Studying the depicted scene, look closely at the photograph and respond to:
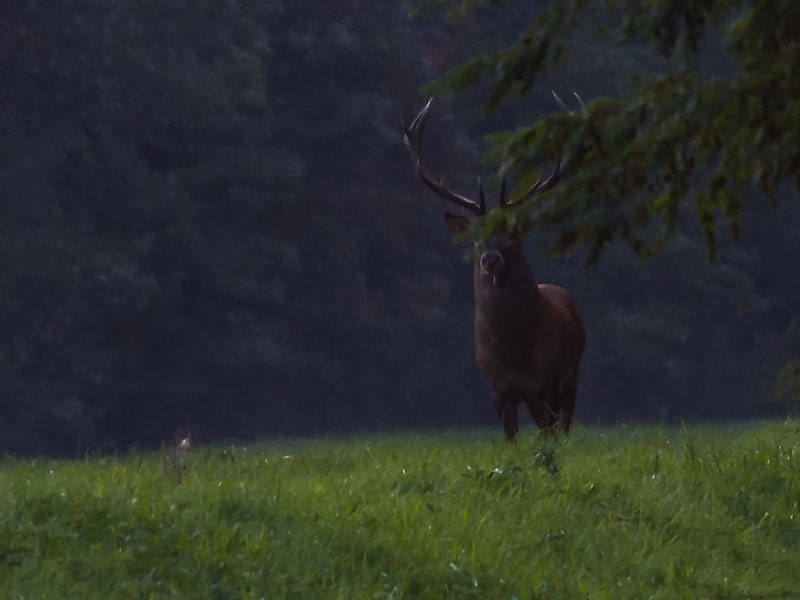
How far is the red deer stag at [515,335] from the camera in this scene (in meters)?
12.8

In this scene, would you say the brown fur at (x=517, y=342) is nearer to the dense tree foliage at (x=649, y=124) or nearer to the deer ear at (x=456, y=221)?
the deer ear at (x=456, y=221)

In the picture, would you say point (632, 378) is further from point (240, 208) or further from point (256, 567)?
point (256, 567)

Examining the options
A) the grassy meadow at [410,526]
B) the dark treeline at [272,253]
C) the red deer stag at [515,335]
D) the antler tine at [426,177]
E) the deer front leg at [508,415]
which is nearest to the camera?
the grassy meadow at [410,526]

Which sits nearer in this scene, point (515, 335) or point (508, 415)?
point (508, 415)

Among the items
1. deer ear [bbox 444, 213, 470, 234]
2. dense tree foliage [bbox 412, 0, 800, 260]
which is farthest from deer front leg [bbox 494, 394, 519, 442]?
dense tree foliage [bbox 412, 0, 800, 260]

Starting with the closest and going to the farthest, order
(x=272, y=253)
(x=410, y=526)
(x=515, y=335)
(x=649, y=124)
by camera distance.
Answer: (x=649, y=124) < (x=410, y=526) < (x=515, y=335) < (x=272, y=253)

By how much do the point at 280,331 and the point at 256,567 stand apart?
19770 mm

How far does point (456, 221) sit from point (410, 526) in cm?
572

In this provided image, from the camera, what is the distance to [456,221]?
1334cm

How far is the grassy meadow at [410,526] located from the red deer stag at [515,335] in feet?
6.78

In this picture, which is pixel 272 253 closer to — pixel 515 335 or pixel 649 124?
pixel 515 335

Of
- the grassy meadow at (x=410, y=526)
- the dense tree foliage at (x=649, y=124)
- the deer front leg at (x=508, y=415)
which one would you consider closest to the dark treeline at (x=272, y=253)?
the deer front leg at (x=508, y=415)

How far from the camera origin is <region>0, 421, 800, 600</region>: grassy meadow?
22.8 feet

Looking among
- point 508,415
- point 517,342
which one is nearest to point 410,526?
point 508,415
